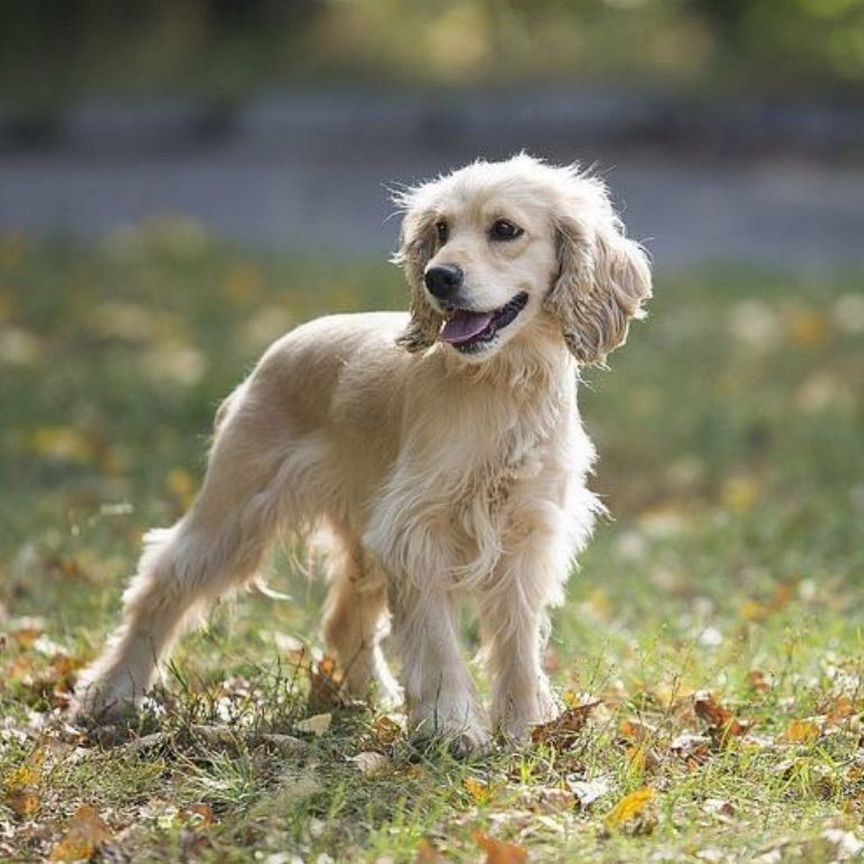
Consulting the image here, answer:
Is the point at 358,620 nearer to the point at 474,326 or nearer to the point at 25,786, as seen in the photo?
the point at 474,326

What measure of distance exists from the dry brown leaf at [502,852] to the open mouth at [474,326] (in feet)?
4.49

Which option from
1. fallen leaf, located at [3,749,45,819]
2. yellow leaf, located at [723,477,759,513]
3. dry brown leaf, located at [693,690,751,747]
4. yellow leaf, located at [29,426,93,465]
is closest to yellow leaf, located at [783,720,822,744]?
dry brown leaf, located at [693,690,751,747]

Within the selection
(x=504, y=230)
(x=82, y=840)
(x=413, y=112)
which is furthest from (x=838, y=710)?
(x=413, y=112)

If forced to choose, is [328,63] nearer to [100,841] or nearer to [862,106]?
[862,106]

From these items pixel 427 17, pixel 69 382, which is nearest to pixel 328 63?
pixel 427 17

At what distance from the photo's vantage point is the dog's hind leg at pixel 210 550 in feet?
18.5

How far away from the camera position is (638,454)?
30.2 ft

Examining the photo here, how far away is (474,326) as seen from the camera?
4.94m

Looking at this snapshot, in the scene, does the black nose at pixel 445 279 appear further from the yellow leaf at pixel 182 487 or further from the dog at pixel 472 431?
the yellow leaf at pixel 182 487

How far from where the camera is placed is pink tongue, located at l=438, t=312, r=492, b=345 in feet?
16.1

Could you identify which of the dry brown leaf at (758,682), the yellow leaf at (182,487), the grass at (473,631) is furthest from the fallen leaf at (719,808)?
the yellow leaf at (182,487)

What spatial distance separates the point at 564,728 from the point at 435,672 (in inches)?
15.6

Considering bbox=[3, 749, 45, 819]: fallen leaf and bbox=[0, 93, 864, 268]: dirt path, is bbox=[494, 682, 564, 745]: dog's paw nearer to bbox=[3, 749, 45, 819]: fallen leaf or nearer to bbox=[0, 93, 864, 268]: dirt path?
bbox=[3, 749, 45, 819]: fallen leaf

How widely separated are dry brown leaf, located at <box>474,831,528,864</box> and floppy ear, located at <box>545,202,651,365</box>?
4.95ft
